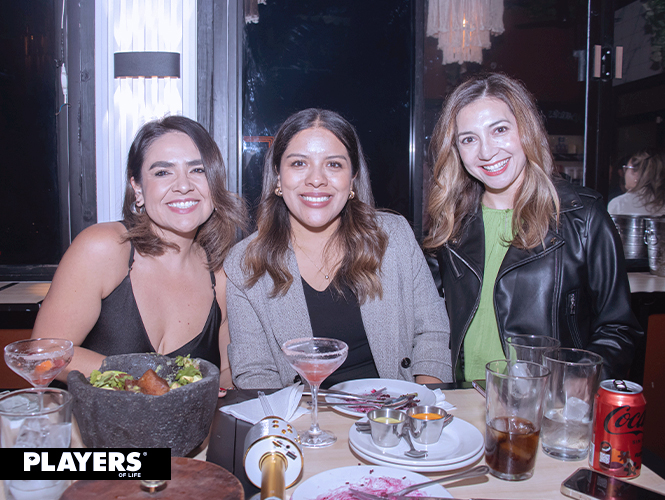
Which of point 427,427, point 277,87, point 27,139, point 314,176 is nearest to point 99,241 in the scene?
point 314,176

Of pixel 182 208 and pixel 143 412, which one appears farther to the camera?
pixel 182 208

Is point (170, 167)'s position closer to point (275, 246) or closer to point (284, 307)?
point (275, 246)

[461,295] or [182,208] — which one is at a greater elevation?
[182,208]

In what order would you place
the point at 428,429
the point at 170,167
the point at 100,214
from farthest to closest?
the point at 100,214 → the point at 170,167 → the point at 428,429

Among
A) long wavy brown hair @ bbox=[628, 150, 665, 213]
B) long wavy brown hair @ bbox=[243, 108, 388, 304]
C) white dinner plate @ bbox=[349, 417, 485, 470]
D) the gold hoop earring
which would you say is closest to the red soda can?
white dinner plate @ bbox=[349, 417, 485, 470]

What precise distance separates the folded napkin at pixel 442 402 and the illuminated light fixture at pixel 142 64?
109 inches

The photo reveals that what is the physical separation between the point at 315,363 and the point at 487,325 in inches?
41.3

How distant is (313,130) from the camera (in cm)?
198

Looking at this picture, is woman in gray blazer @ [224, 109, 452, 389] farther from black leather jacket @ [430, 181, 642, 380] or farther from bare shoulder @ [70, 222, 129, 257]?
bare shoulder @ [70, 222, 129, 257]

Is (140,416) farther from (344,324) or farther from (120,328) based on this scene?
(344,324)

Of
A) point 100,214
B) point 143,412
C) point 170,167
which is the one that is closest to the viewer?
point 143,412

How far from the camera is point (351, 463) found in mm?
993

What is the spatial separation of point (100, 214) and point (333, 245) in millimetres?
1929

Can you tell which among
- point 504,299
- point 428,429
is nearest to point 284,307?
point 504,299
